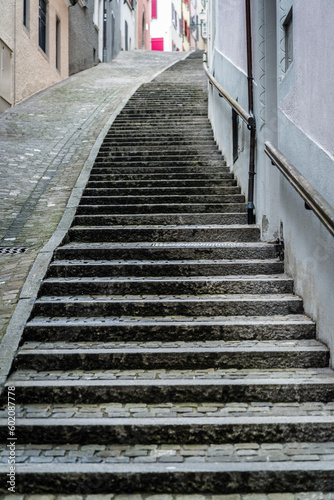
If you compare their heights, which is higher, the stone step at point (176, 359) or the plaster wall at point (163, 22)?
the plaster wall at point (163, 22)

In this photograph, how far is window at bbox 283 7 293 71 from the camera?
16.1 feet

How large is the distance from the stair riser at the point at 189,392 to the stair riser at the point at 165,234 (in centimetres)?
245

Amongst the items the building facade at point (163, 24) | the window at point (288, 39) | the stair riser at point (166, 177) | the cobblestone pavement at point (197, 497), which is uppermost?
the building facade at point (163, 24)

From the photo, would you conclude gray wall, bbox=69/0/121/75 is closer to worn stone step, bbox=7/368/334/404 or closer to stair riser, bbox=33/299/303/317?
stair riser, bbox=33/299/303/317

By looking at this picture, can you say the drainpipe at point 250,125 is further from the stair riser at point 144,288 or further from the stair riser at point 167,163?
the stair riser at point 167,163

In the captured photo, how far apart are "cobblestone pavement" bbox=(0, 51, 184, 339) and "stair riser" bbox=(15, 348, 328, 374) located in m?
0.56

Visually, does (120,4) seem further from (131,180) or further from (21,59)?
(131,180)

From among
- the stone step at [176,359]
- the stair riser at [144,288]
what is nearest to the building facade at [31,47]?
the stair riser at [144,288]

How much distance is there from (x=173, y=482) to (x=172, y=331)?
145 centimetres

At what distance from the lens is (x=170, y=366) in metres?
4.03

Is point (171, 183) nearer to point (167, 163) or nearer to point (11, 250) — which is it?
point (167, 163)

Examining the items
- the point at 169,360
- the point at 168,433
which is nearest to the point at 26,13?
the point at 169,360

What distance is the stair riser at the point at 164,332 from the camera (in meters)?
4.30

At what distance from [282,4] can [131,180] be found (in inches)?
124
